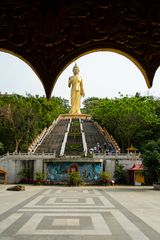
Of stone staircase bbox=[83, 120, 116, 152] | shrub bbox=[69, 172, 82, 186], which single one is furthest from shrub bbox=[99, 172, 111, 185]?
stone staircase bbox=[83, 120, 116, 152]

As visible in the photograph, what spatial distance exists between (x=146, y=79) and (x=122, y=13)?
617 millimetres

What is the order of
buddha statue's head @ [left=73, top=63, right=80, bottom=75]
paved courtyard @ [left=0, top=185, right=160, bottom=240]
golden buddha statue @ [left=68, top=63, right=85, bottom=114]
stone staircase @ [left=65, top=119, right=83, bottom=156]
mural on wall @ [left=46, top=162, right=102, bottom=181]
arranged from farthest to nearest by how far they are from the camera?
golden buddha statue @ [left=68, top=63, right=85, bottom=114], buddha statue's head @ [left=73, top=63, right=80, bottom=75], stone staircase @ [left=65, top=119, right=83, bottom=156], mural on wall @ [left=46, top=162, right=102, bottom=181], paved courtyard @ [left=0, top=185, right=160, bottom=240]

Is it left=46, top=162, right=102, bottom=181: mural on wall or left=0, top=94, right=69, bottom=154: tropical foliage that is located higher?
left=0, top=94, right=69, bottom=154: tropical foliage

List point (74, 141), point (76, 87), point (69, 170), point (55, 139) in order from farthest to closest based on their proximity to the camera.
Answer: point (76, 87)
point (55, 139)
point (74, 141)
point (69, 170)

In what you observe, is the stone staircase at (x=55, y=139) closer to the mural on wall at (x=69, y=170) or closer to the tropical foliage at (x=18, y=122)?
the tropical foliage at (x=18, y=122)

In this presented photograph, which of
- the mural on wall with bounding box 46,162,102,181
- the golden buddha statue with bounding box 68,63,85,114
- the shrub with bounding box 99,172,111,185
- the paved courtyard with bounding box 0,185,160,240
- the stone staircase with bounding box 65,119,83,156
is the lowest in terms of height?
the paved courtyard with bounding box 0,185,160,240

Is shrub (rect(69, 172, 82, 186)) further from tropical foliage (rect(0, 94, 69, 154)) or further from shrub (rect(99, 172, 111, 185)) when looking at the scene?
tropical foliage (rect(0, 94, 69, 154))

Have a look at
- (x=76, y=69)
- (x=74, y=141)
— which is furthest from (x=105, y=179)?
(x=76, y=69)

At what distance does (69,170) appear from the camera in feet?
108

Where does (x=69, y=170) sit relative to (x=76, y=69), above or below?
below

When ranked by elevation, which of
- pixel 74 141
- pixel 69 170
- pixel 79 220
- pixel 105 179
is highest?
pixel 74 141

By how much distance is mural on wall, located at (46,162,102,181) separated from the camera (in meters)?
32.7

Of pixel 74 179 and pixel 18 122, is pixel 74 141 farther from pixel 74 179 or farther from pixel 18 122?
pixel 74 179

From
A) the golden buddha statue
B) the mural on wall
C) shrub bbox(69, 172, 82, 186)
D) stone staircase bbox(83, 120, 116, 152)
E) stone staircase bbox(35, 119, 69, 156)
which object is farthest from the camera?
the golden buddha statue
